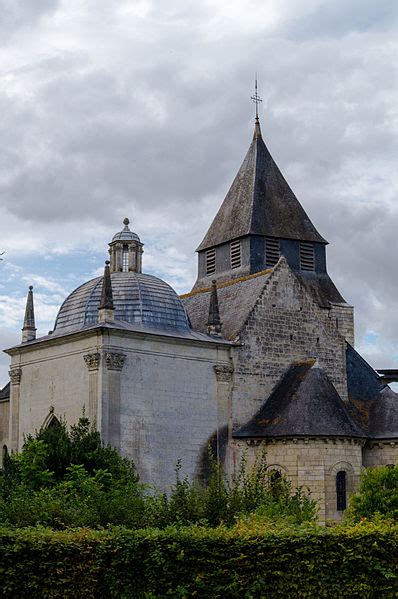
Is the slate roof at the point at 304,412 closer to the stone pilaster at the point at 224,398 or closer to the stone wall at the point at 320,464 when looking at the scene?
the stone wall at the point at 320,464

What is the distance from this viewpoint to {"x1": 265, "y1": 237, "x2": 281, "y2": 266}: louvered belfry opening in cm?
5128

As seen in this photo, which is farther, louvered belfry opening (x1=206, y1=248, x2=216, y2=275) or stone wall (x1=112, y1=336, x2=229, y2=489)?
louvered belfry opening (x1=206, y1=248, x2=216, y2=275)

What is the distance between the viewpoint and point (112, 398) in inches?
1431

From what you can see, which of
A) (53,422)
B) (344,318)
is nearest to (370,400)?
(344,318)

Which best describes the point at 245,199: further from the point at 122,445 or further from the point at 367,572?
the point at 367,572

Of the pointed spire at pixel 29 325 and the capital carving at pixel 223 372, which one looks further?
the pointed spire at pixel 29 325

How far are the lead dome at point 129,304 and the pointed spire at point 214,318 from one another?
90 cm

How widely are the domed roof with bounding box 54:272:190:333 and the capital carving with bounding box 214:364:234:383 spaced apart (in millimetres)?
2034

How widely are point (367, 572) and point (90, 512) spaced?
8.76 metres

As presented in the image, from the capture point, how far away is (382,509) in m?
32.2

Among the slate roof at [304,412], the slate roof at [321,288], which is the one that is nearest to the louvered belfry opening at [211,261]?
the slate roof at [321,288]

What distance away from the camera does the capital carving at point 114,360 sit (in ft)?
120

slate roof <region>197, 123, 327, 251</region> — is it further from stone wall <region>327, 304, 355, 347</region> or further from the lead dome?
the lead dome

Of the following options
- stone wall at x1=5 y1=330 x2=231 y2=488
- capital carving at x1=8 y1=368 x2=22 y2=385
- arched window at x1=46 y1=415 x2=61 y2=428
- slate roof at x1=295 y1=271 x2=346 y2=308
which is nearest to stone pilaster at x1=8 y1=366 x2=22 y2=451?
capital carving at x1=8 y1=368 x2=22 y2=385
